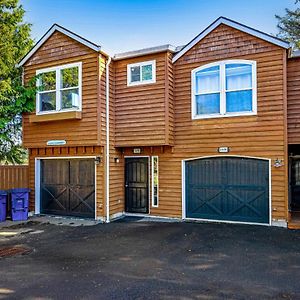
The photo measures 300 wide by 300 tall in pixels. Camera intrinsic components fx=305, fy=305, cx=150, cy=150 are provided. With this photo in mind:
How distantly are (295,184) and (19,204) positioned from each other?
32.6 feet

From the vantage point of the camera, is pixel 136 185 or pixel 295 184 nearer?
pixel 136 185

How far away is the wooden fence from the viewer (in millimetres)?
10641

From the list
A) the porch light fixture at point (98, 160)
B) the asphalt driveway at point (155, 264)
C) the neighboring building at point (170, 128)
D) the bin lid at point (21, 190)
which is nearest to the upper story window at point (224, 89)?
the neighboring building at point (170, 128)

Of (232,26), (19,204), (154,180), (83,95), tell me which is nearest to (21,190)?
(19,204)

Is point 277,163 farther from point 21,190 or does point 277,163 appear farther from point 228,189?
point 21,190

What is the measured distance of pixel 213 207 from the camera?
32.0ft

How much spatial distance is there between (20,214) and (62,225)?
186 cm

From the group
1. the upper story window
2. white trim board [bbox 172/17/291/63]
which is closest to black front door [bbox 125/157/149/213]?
the upper story window

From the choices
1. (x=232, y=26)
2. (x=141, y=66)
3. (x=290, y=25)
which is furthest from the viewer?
(x=290, y=25)

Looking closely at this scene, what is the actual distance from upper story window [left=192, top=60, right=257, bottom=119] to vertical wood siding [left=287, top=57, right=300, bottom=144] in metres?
1.05

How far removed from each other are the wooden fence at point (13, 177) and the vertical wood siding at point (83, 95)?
961 millimetres

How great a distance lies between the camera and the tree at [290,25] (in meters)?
21.4

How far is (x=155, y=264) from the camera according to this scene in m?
5.72

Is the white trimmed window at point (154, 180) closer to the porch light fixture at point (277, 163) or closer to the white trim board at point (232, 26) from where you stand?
the white trim board at point (232, 26)
